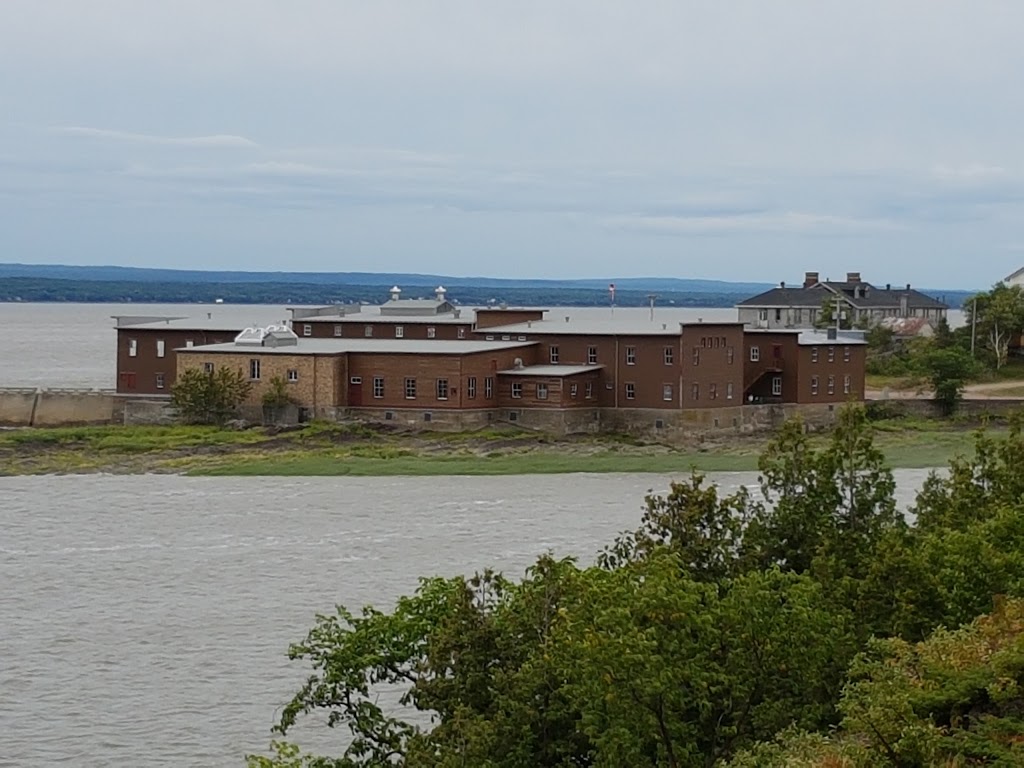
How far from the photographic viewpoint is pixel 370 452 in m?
59.9

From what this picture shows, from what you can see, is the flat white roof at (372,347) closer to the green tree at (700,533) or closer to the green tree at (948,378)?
the green tree at (948,378)

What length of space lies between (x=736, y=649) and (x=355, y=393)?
1931 inches

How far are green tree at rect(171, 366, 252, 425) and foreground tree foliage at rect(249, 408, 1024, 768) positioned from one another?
44.0m

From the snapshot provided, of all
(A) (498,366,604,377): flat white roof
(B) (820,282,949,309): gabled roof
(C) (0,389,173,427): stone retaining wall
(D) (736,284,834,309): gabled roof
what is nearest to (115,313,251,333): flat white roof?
(C) (0,389,173,427): stone retaining wall

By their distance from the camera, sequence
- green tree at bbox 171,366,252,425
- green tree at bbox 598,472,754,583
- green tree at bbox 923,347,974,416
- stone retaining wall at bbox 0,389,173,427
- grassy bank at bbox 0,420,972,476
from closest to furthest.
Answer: green tree at bbox 598,472,754,583
grassy bank at bbox 0,420,972,476
green tree at bbox 171,366,252,425
stone retaining wall at bbox 0,389,173,427
green tree at bbox 923,347,974,416

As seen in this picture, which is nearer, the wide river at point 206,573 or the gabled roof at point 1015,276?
the wide river at point 206,573

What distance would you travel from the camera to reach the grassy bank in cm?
5731

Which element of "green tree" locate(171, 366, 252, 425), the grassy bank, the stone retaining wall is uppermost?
"green tree" locate(171, 366, 252, 425)

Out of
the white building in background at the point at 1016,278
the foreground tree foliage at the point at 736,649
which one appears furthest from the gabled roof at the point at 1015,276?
the foreground tree foliage at the point at 736,649

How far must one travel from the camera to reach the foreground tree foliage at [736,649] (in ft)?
50.0

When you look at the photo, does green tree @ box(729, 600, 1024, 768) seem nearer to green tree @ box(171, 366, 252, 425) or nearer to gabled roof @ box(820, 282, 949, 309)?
green tree @ box(171, 366, 252, 425)

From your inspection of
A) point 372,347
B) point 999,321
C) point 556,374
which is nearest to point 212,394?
point 372,347

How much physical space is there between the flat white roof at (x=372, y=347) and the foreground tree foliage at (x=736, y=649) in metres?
42.3

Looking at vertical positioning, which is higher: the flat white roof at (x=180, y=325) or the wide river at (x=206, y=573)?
the flat white roof at (x=180, y=325)
